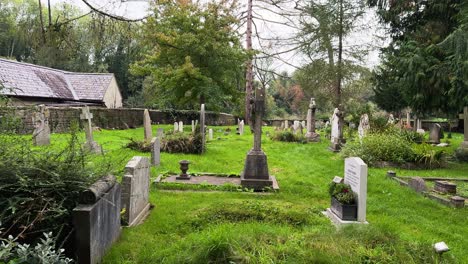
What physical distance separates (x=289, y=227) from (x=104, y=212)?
2.71 m

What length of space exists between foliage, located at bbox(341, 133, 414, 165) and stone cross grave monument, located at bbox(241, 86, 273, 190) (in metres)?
5.02

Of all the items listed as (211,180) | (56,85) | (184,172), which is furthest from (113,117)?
(211,180)

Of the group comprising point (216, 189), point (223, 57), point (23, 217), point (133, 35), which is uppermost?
point (223, 57)

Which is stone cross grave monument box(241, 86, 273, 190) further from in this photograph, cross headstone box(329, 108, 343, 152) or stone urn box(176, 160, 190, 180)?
cross headstone box(329, 108, 343, 152)

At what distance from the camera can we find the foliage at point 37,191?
150 inches

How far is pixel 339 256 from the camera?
145 inches

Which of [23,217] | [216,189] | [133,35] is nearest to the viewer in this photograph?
[23,217]

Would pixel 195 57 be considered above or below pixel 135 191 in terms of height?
above

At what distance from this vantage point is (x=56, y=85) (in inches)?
1064

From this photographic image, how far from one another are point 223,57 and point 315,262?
70.5 ft

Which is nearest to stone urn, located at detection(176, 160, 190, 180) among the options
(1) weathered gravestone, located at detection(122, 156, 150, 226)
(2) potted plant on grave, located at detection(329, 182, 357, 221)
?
(1) weathered gravestone, located at detection(122, 156, 150, 226)

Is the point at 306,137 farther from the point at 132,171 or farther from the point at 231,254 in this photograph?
the point at 231,254

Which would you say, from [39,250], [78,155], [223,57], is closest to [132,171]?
[78,155]

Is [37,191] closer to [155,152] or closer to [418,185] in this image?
[155,152]
